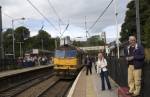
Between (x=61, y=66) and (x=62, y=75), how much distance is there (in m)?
0.88

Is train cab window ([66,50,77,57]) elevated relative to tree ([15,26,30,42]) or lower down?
lower down

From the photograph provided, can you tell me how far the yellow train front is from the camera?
4172cm

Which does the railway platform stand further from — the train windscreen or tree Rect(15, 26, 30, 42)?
tree Rect(15, 26, 30, 42)

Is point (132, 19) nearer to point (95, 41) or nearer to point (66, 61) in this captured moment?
point (66, 61)

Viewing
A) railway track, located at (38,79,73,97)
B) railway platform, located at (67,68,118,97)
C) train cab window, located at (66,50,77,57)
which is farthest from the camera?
train cab window, located at (66,50,77,57)

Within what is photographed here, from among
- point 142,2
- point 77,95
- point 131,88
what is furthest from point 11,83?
point 142,2

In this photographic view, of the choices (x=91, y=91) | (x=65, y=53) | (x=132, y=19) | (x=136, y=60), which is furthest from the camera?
(x=132, y=19)

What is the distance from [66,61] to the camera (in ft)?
139

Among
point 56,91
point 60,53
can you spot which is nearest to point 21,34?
point 60,53

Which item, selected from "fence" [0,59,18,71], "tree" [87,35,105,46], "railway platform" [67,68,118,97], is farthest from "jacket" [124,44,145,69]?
"tree" [87,35,105,46]

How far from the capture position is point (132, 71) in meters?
14.3

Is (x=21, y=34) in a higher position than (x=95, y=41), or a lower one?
higher

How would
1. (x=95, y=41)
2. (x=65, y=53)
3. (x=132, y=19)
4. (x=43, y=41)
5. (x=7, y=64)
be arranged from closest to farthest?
(x=65, y=53) < (x=7, y=64) < (x=132, y=19) < (x=43, y=41) < (x=95, y=41)

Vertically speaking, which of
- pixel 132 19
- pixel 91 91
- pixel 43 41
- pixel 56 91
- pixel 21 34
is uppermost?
pixel 21 34
